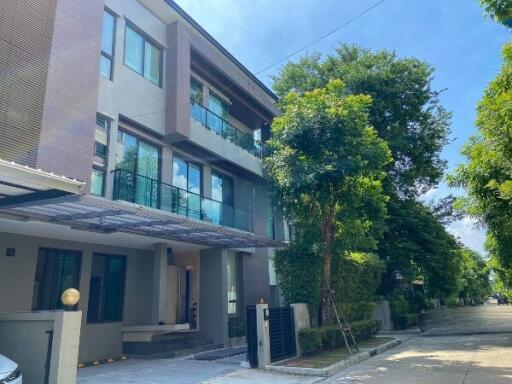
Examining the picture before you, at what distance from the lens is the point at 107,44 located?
12.2 meters

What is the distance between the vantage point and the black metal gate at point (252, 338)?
10.5m

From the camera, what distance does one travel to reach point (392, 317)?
21.7 meters

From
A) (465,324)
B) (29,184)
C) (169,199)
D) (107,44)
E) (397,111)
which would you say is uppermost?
(397,111)

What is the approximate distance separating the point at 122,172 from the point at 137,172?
2.76 feet

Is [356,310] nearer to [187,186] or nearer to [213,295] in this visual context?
[213,295]

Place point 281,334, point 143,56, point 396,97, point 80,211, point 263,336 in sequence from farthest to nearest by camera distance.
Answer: point 396,97, point 143,56, point 281,334, point 263,336, point 80,211

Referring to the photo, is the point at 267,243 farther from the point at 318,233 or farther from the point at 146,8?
the point at 146,8

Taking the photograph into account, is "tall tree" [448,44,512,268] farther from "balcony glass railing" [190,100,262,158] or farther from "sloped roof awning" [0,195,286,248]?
"balcony glass railing" [190,100,262,158]

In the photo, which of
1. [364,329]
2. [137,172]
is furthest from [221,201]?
[364,329]

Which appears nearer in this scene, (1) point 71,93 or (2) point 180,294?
(1) point 71,93

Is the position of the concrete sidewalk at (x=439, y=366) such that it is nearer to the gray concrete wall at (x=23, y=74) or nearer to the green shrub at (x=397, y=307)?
the green shrub at (x=397, y=307)

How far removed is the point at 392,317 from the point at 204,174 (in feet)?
43.1

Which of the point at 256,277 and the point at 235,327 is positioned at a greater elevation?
the point at 256,277

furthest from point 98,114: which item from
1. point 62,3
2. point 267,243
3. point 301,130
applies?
point 267,243
